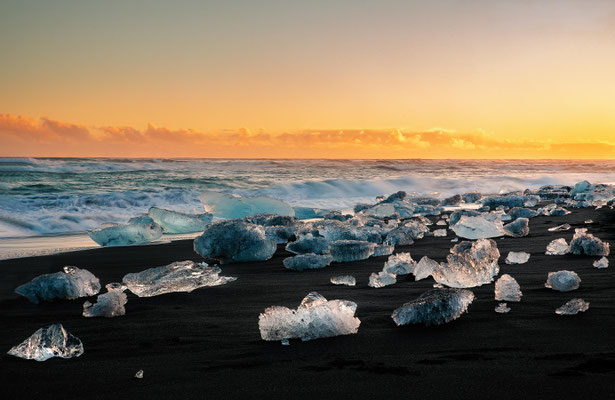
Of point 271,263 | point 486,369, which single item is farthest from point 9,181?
point 486,369

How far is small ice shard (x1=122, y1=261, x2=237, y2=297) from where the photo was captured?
108 inches

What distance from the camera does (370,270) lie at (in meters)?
3.38

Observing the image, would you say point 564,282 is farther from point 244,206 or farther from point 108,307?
point 244,206

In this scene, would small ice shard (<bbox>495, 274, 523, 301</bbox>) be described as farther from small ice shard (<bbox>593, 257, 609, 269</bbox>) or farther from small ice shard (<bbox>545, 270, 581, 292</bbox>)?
small ice shard (<bbox>593, 257, 609, 269</bbox>)

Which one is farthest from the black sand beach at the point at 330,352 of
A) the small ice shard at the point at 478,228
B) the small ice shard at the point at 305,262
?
the small ice shard at the point at 478,228

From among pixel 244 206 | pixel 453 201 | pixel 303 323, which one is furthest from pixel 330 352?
pixel 453 201

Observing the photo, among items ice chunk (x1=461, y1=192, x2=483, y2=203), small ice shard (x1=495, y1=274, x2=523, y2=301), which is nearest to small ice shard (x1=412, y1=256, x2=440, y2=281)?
small ice shard (x1=495, y1=274, x2=523, y2=301)

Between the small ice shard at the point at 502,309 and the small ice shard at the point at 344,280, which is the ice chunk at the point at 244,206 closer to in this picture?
the small ice shard at the point at 344,280

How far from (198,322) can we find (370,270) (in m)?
1.52

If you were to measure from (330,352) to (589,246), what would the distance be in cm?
254

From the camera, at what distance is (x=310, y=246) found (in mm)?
4223

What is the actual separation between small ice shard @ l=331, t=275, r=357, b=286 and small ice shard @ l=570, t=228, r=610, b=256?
1703 millimetres

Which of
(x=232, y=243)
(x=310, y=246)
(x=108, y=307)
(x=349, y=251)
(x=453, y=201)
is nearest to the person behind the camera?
(x=108, y=307)

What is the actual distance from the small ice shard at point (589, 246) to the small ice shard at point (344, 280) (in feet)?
5.59
